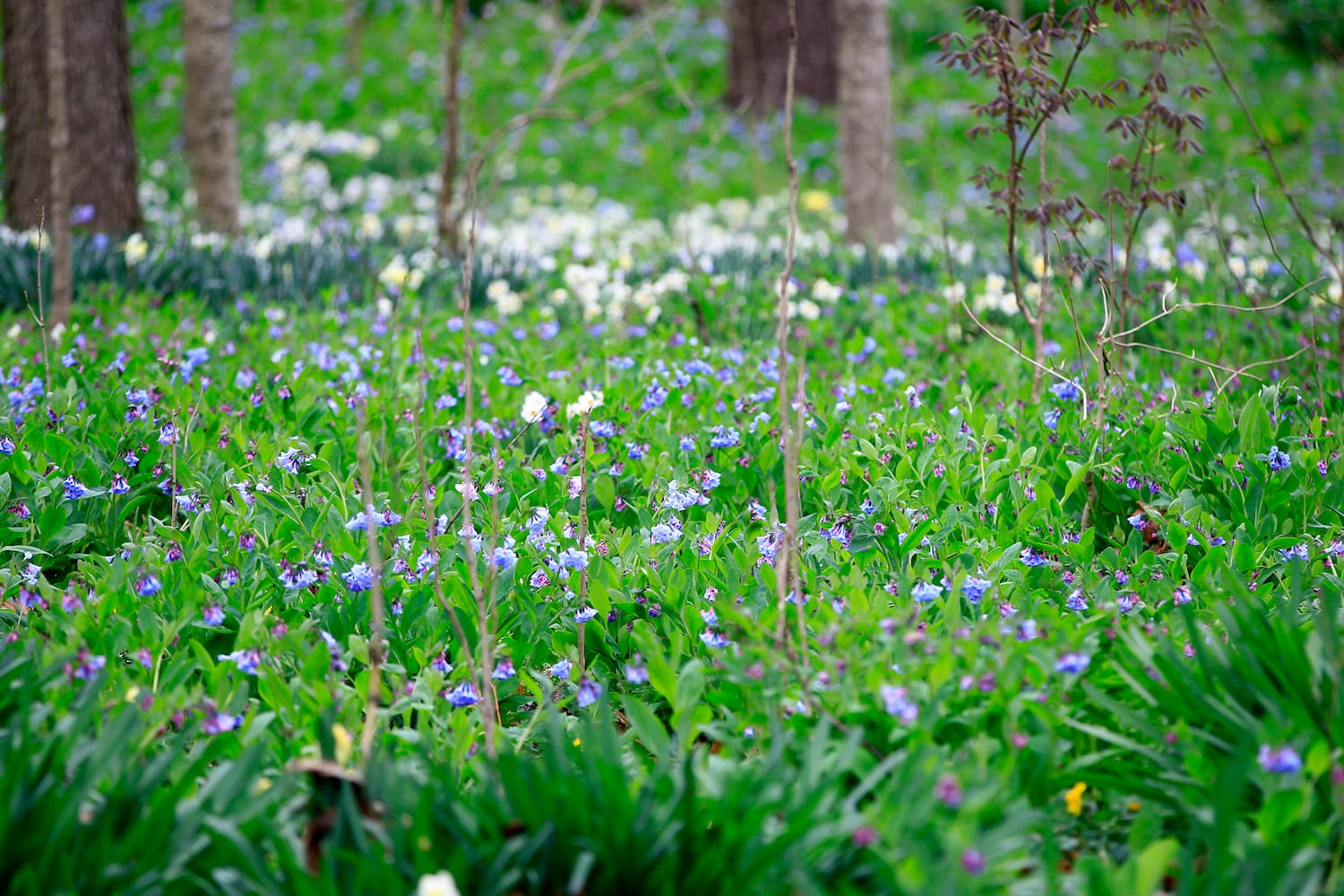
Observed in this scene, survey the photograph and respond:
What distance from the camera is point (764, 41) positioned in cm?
1166

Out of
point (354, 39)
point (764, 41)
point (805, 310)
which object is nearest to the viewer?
point (805, 310)

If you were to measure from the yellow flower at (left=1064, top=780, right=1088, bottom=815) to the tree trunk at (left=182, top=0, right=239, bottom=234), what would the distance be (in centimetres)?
618

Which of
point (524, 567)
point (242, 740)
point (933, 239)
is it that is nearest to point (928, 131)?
point (933, 239)

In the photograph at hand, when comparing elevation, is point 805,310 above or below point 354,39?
below

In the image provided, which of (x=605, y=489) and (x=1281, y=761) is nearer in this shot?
(x=1281, y=761)

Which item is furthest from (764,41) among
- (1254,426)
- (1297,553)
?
(1297,553)

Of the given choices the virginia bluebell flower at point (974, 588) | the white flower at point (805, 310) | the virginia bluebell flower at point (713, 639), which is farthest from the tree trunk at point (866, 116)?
the virginia bluebell flower at point (713, 639)

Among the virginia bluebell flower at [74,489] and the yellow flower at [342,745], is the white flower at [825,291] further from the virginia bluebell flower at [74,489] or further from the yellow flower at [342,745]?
the yellow flower at [342,745]

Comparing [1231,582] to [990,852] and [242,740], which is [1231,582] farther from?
[242,740]

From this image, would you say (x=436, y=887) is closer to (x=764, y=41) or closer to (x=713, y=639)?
(x=713, y=639)

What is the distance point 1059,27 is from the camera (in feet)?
10.6

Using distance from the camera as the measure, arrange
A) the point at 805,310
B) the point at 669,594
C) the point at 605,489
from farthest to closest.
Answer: the point at 805,310 → the point at 605,489 → the point at 669,594

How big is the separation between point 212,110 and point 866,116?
3903mm


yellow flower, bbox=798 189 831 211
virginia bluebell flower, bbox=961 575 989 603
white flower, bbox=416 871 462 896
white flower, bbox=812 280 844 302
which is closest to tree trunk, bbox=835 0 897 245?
yellow flower, bbox=798 189 831 211
